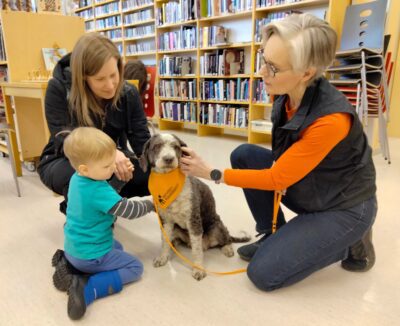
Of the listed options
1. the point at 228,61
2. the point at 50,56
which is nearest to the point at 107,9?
the point at 228,61

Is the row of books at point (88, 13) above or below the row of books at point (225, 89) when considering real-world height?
above

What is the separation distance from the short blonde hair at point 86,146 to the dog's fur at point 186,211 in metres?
0.27

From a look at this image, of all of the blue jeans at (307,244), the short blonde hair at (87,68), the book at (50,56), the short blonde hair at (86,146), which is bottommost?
the blue jeans at (307,244)

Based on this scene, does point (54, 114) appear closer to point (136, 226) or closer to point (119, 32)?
point (136, 226)

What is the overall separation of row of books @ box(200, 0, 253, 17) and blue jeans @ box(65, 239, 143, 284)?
3.78 meters

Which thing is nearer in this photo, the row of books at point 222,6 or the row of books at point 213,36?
the row of books at point 222,6

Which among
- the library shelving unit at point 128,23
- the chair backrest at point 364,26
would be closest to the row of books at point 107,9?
the library shelving unit at point 128,23

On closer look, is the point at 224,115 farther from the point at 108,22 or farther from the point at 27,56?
the point at 108,22

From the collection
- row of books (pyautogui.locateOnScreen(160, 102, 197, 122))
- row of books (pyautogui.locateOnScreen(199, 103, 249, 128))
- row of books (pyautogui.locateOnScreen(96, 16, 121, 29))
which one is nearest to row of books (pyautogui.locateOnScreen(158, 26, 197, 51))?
row of books (pyautogui.locateOnScreen(160, 102, 197, 122))

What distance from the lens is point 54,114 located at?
70.7 inches

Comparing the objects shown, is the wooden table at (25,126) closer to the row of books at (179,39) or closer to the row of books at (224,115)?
the row of books at (224,115)

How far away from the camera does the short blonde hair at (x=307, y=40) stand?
1.15m

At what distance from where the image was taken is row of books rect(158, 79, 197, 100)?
16.8 feet

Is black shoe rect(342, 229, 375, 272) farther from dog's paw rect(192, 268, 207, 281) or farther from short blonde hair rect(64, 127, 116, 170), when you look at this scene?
short blonde hair rect(64, 127, 116, 170)
